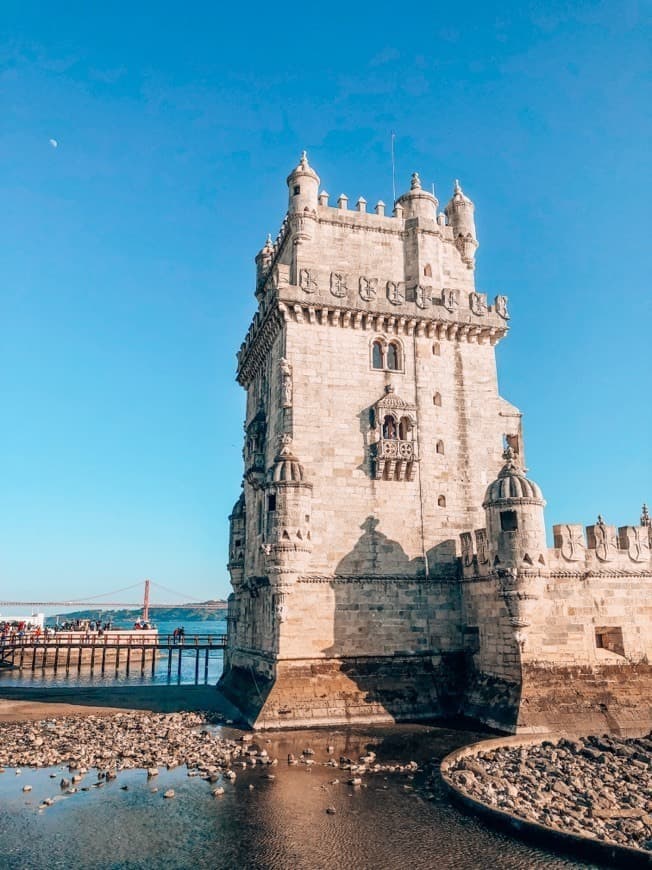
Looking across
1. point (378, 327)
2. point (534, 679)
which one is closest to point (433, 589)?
point (534, 679)

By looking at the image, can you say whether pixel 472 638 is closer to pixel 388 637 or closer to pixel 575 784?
pixel 388 637

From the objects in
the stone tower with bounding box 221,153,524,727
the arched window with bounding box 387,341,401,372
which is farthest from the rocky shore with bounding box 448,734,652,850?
the arched window with bounding box 387,341,401,372

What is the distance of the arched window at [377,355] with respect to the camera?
1228 inches

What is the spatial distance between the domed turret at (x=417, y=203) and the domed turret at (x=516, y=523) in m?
15.6

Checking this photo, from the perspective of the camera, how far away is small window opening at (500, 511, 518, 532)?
2545cm

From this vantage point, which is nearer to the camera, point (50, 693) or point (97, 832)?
point (97, 832)

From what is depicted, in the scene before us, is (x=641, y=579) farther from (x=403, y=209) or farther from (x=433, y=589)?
(x=403, y=209)

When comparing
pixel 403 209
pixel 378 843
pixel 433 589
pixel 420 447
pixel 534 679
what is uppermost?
pixel 403 209

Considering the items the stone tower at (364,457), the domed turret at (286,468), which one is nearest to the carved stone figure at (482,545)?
the stone tower at (364,457)

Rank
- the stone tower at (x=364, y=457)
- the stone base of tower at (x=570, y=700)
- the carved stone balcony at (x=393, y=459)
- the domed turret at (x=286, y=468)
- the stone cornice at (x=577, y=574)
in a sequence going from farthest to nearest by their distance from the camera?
the carved stone balcony at (x=393, y=459)
the domed turret at (x=286, y=468)
the stone tower at (x=364, y=457)
the stone cornice at (x=577, y=574)
the stone base of tower at (x=570, y=700)

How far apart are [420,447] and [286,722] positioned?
13427mm

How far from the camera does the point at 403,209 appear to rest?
113ft

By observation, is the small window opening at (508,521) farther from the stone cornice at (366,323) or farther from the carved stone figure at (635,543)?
the stone cornice at (366,323)

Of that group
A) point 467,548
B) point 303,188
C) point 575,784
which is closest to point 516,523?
point 467,548
